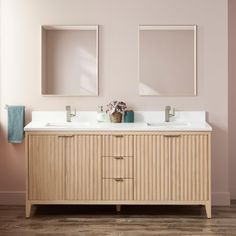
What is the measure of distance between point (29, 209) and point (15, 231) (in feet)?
1.32

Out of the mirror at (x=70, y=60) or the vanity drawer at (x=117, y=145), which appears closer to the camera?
the vanity drawer at (x=117, y=145)

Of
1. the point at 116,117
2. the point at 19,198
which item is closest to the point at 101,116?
the point at 116,117

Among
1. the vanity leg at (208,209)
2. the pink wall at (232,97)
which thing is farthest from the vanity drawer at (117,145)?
the pink wall at (232,97)

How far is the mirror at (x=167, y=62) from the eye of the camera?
15.3ft

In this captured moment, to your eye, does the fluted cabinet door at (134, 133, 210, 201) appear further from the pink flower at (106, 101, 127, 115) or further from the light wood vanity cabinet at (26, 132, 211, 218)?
the pink flower at (106, 101, 127, 115)

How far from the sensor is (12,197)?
15.6 ft

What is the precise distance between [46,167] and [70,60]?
3.41ft

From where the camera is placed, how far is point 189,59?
15.4 ft

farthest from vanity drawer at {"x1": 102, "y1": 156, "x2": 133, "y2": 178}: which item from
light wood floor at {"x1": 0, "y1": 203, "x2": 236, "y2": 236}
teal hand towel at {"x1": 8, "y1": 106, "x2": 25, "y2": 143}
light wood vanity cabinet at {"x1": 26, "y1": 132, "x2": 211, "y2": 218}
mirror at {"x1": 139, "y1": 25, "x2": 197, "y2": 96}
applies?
teal hand towel at {"x1": 8, "y1": 106, "x2": 25, "y2": 143}

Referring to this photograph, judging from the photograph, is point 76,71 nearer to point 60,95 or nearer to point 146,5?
point 60,95

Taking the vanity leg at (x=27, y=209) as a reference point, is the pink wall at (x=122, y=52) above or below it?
above

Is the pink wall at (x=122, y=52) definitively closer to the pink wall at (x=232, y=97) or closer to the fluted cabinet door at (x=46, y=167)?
the pink wall at (x=232, y=97)

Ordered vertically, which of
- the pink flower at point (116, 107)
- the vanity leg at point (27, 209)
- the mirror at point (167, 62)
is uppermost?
the mirror at point (167, 62)

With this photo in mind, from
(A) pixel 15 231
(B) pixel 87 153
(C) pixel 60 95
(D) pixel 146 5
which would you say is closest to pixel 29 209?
(A) pixel 15 231
